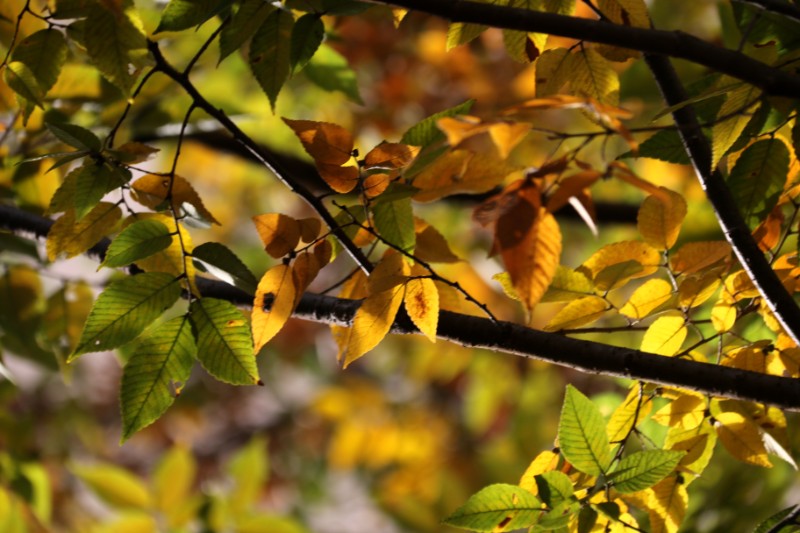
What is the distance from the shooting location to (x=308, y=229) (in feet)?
1.77

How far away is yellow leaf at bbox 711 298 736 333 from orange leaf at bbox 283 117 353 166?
280 millimetres

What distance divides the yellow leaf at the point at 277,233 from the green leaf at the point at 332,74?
0.43 meters

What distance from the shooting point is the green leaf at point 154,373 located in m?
0.51

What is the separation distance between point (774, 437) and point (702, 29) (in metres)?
2.14

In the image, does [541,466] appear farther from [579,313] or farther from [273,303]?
[273,303]

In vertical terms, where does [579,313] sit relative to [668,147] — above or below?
below

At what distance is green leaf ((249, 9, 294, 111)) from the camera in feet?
1.82

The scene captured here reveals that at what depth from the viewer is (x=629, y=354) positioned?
0.49 m

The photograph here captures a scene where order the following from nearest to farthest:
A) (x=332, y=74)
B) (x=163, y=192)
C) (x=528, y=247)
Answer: (x=528, y=247) < (x=163, y=192) < (x=332, y=74)

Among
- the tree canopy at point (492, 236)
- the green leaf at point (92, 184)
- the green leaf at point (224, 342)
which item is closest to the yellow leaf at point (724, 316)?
the tree canopy at point (492, 236)

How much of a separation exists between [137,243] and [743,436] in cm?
43

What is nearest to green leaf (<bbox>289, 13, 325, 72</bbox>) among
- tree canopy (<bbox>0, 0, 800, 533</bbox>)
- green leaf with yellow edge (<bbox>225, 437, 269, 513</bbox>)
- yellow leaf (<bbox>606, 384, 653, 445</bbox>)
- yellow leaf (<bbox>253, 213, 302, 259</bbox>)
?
tree canopy (<bbox>0, 0, 800, 533</bbox>)

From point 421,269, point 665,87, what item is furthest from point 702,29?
point 421,269

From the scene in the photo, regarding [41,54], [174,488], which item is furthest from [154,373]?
[174,488]
